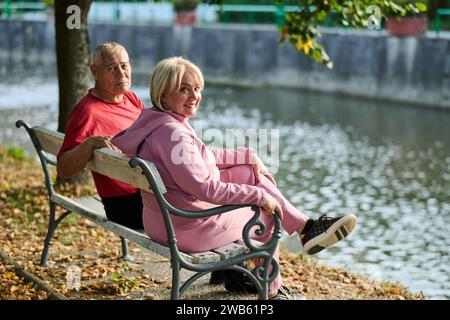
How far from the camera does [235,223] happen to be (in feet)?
16.8

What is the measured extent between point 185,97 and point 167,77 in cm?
14

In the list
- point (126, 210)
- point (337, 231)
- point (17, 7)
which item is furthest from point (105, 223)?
point (17, 7)

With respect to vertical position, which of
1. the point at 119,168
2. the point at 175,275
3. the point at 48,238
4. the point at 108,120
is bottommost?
the point at 48,238

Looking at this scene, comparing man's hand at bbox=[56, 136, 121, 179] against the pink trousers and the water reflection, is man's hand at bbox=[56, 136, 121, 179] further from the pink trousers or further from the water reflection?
the water reflection

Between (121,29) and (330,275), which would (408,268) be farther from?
(121,29)

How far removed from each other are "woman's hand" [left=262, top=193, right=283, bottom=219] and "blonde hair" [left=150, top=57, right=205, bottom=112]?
27.6 inches

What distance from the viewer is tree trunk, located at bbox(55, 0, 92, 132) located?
868 centimetres

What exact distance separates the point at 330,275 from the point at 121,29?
941 inches

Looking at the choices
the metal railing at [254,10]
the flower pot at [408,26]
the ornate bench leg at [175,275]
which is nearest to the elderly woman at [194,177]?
the ornate bench leg at [175,275]

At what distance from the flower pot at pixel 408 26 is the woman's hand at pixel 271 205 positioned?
16.8m

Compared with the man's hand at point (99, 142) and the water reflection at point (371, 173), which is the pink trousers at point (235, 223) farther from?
the water reflection at point (371, 173)

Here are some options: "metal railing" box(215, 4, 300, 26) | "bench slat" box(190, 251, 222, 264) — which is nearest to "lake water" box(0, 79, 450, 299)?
"metal railing" box(215, 4, 300, 26)

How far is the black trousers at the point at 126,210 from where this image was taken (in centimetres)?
569

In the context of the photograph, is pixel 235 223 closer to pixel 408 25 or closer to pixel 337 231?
pixel 337 231
